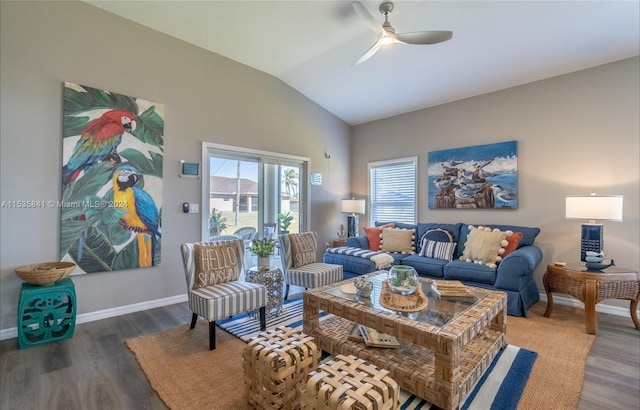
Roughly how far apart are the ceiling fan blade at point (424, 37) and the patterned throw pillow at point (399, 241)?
105 inches

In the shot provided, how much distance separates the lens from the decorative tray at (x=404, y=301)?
81.0 inches

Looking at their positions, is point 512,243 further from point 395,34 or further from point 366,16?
point 366,16

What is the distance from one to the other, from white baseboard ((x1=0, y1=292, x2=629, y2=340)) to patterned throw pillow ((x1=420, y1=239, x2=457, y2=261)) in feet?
3.98

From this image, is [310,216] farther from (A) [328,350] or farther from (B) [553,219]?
(B) [553,219]

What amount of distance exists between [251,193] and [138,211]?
1.53 meters

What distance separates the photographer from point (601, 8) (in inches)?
104

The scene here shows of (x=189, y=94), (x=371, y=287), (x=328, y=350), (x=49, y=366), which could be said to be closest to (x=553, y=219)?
(x=371, y=287)

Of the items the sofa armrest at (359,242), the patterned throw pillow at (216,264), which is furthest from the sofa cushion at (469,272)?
the patterned throw pillow at (216,264)

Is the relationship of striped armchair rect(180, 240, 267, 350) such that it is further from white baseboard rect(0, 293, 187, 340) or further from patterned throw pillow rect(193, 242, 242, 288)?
white baseboard rect(0, 293, 187, 340)

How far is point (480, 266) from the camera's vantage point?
345cm

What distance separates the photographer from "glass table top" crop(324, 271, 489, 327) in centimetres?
192

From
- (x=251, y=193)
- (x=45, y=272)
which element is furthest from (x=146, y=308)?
(x=251, y=193)

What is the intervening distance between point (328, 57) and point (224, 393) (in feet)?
12.5

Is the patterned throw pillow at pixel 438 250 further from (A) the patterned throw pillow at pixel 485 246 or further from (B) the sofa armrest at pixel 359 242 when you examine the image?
(B) the sofa armrest at pixel 359 242
